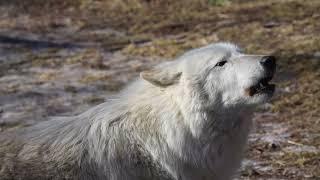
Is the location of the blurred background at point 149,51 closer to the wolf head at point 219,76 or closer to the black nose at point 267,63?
the wolf head at point 219,76

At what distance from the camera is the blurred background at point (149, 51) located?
858 centimetres

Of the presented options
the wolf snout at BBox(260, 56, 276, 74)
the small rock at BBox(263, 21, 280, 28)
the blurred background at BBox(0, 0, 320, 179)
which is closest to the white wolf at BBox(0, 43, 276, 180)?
the wolf snout at BBox(260, 56, 276, 74)

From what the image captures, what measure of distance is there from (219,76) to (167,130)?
520 millimetres

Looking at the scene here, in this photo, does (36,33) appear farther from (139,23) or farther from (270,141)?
(270,141)

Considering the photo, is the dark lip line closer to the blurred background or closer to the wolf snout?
the wolf snout

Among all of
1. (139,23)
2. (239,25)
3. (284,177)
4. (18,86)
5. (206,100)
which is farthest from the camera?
(139,23)

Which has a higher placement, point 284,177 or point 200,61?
point 200,61

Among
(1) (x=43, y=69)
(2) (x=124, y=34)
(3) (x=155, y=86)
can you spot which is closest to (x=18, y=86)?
(1) (x=43, y=69)

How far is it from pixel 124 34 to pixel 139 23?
0.77m

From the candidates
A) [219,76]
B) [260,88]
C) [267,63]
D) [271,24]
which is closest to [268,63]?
[267,63]

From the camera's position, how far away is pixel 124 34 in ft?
47.9

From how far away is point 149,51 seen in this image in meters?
13.0

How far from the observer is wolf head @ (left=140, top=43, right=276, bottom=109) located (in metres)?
5.52

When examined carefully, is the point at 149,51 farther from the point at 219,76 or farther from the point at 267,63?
the point at 267,63
